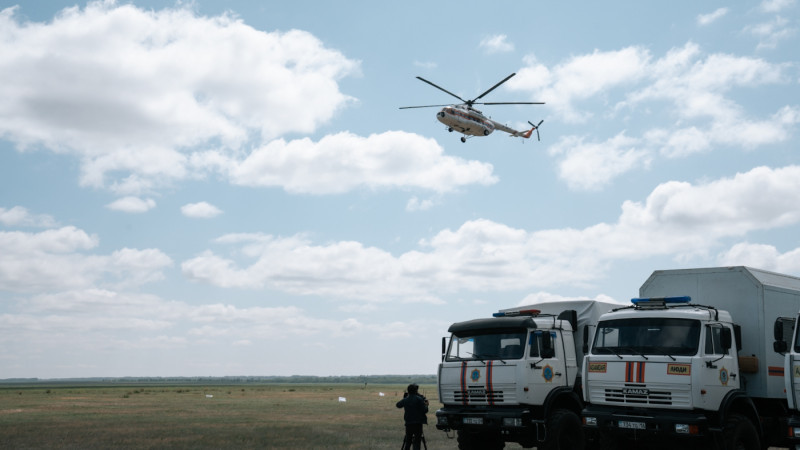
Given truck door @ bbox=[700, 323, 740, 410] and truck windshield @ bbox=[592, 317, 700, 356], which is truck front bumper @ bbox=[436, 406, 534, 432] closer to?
truck windshield @ bbox=[592, 317, 700, 356]

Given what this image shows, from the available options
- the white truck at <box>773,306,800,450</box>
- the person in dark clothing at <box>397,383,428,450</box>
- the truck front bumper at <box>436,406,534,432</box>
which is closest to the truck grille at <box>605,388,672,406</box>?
the truck front bumper at <box>436,406,534,432</box>

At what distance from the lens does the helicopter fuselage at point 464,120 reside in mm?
49625

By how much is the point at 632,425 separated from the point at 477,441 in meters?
4.38

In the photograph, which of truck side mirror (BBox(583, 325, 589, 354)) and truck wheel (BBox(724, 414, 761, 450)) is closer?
truck wheel (BBox(724, 414, 761, 450))

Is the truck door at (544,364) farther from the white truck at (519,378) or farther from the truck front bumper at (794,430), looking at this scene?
the truck front bumper at (794,430)

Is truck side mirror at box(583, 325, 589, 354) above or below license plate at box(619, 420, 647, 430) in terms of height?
above

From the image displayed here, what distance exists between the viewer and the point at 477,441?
59.2ft

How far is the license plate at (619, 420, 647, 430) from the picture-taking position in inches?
578

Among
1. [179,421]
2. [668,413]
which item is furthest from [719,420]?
[179,421]

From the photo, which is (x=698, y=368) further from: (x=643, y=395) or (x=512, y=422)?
(x=512, y=422)

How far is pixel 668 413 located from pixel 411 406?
525 cm

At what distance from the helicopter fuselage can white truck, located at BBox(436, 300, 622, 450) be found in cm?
3267

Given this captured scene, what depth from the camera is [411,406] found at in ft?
53.9

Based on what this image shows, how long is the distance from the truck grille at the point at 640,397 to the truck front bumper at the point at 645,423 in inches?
6.4
